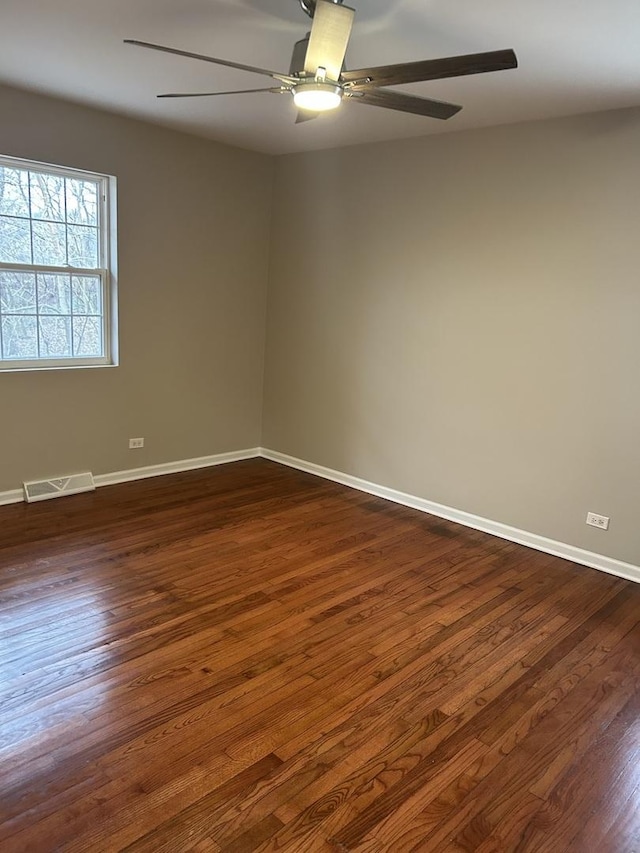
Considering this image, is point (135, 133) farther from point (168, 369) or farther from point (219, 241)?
point (168, 369)

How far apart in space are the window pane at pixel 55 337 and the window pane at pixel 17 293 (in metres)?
0.13

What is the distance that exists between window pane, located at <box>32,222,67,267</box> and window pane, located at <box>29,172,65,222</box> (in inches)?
2.3

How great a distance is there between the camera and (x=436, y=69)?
207cm

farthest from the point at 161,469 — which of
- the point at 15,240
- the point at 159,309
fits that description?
the point at 15,240

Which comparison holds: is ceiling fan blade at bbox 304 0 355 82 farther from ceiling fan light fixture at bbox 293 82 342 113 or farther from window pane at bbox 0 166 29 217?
window pane at bbox 0 166 29 217

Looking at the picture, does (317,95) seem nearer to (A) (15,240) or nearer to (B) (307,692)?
(B) (307,692)

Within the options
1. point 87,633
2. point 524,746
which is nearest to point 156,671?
point 87,633

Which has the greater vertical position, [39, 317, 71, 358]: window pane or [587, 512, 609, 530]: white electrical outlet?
[39, 317, 71, 358]: window pane

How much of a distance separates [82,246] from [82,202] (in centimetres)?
30

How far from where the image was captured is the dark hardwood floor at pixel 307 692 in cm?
182

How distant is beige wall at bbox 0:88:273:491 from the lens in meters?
4.11

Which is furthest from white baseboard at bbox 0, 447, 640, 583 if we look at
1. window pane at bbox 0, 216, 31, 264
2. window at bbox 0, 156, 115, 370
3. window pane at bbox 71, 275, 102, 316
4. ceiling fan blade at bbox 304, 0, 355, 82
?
ceiling fan blade at bbox 304, 0, 355, 82

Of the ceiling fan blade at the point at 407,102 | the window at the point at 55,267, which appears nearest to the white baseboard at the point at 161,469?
the window at the point at 55,267

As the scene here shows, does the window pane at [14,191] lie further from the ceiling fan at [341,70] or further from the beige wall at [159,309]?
the ceiling fan at [341,70]
